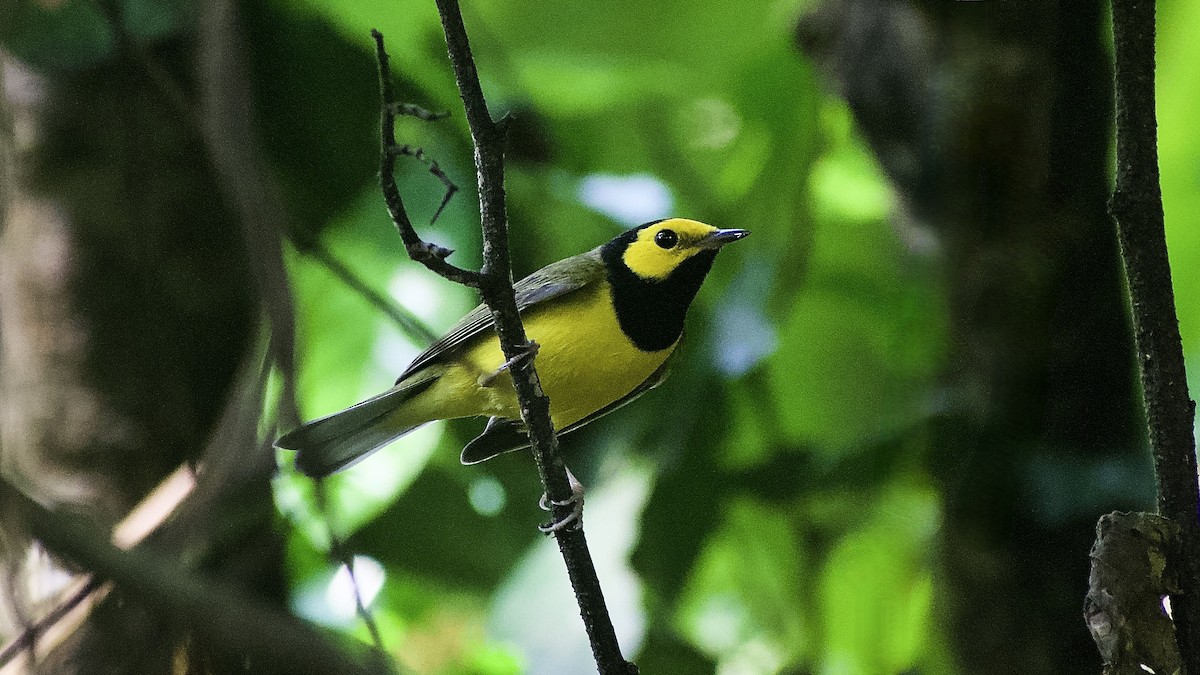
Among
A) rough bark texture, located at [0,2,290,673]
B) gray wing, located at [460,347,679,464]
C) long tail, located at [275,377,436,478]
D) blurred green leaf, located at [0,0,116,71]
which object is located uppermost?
blurred green leaf, located at [0,0,116,71]

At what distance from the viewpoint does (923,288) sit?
1.20m

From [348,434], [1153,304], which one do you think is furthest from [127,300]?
[1153,304]

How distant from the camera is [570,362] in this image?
737 millimetres

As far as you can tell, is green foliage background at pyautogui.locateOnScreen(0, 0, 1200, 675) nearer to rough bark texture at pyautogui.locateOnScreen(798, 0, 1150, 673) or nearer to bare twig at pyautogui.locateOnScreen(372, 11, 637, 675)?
rough bark texture at pyautogui.locateOnScreen(798, 0, 1150, 673)

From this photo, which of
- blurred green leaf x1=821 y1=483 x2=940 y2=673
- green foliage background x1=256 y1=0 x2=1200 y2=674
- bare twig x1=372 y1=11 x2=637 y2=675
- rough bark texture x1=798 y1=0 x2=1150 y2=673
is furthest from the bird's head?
blurred green leaf x1=821 y1=483 x2=940 y2=673

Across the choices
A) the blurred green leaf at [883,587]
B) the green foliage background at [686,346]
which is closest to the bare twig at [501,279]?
the green foliage background at [686,346]

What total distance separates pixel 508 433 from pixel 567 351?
12 cm

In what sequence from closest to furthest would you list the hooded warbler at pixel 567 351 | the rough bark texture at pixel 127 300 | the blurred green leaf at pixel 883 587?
the hooded warbler at pixel 567 351 < the rough bark texture at pixel 127 300 < the blurred green leaf at pixel 883 587

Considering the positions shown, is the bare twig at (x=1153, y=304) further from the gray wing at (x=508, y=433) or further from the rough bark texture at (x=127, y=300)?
the rough bark texture at (x=127, y=300)

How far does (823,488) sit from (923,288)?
0.87 ft

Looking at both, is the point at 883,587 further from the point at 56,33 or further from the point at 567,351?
the point at 56,33

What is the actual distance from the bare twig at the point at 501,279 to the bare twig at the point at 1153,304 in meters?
0.27

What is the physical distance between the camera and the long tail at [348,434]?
0.74 meters

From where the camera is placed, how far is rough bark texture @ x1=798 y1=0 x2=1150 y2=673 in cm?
95
